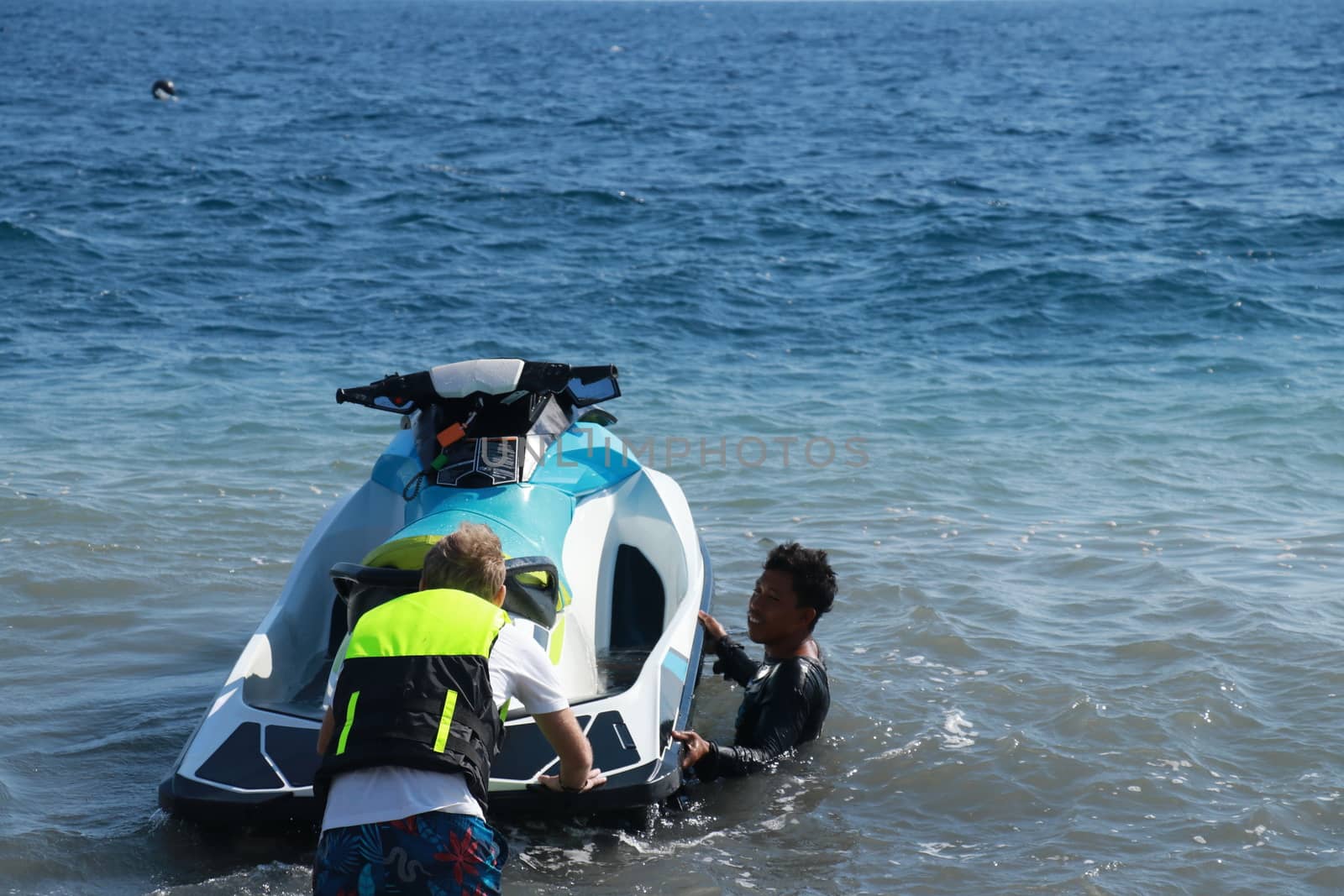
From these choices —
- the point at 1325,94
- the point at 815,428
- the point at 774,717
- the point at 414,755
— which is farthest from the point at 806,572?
the point at 1325,94

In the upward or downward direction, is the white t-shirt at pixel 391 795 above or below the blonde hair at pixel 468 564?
below

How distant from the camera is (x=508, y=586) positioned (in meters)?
4.43

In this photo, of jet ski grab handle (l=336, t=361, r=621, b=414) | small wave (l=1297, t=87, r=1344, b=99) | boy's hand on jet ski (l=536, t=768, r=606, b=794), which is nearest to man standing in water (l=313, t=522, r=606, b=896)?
boy's hand on jet ski (l=536, t=768, r=606, b=794)

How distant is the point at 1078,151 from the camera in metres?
23.7


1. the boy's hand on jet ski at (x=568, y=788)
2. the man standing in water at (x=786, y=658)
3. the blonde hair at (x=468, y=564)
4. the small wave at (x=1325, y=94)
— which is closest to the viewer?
the blonde hair at (x=468, y=564)

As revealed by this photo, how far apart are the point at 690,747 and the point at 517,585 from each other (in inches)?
32.1

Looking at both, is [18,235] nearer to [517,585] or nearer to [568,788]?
[517,585]

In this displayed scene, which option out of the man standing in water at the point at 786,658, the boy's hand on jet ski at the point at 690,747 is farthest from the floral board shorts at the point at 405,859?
the man standing in water at the point at 786,658

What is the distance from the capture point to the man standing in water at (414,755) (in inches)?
125

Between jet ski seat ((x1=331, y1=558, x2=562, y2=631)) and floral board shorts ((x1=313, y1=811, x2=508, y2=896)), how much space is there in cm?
121

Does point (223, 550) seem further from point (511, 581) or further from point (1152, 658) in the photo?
point (1152, 658)

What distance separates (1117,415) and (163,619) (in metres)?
7.22

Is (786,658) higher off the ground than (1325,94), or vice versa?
(1325,94)

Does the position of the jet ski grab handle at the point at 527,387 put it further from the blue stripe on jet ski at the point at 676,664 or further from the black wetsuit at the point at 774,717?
the black wetsuit at the point at 774,717
